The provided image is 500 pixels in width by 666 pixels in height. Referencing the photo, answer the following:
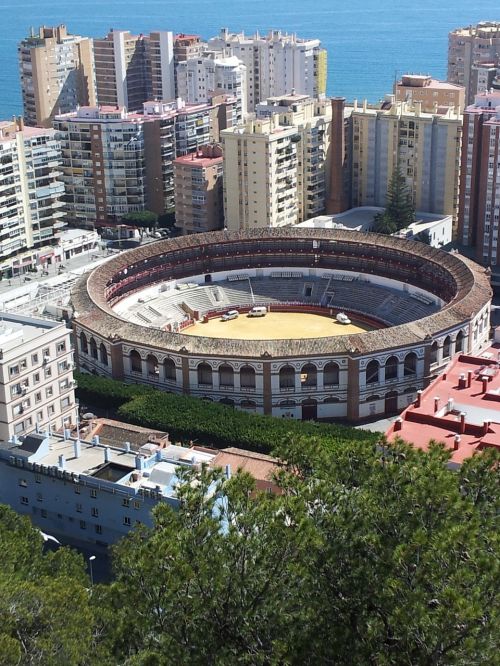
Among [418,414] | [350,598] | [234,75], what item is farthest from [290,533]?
[234,75]

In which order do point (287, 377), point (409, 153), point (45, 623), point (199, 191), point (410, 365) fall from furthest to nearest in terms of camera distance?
point (199, 191), point (409, 153), point (410, 365), point (287, 377), point (45, 623)

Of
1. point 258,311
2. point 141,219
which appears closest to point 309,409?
point 258,311

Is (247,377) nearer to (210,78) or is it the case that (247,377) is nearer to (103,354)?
(103,354)

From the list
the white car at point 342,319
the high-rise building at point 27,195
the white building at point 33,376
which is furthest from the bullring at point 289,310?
the high-rise building at point 27,195

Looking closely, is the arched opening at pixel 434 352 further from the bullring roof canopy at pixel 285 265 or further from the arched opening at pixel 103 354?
the arched opening at pixel 103 354

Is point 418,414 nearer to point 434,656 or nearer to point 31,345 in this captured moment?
point 31,345

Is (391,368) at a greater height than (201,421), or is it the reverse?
(391,368)

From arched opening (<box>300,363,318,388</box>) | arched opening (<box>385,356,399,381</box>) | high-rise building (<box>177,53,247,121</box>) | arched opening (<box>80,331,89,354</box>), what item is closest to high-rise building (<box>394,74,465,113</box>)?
high-rise building (<box>177,53,247,121</box>)
